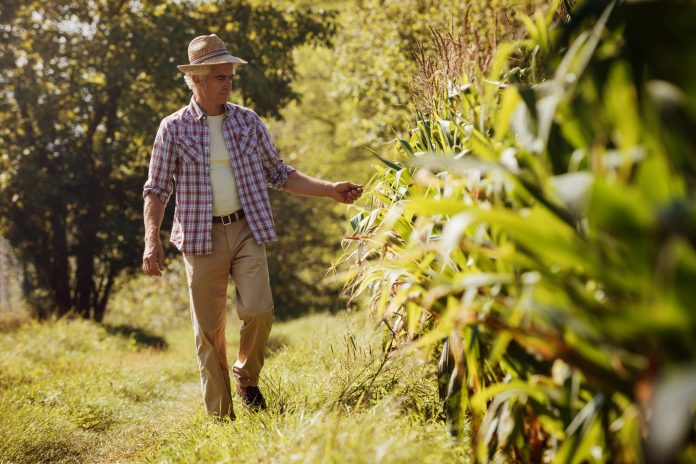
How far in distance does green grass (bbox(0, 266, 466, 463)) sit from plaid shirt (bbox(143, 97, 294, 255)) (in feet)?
3.09

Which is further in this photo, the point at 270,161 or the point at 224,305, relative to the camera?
the point at 270,161

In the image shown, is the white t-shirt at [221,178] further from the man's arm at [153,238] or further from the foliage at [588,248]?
the foliage at [588,248]

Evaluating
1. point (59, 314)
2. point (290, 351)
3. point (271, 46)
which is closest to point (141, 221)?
point (59, 314)

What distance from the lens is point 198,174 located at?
4340 millimetres

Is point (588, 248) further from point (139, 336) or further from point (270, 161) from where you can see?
point (139, 336)

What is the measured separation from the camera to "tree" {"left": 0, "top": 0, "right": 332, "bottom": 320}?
1251 cm

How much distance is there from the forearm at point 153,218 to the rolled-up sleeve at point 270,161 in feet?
2.46

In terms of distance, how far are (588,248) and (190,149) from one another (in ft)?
10.5

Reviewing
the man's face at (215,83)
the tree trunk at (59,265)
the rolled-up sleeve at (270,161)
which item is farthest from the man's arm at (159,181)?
the tree trunk at (59,265)

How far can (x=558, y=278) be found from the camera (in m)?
1.77

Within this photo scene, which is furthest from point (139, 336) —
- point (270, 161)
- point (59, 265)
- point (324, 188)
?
point (324, 188)

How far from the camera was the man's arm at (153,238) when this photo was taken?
4203 mm

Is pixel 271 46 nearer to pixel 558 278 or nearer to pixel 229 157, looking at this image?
pixel 229 157

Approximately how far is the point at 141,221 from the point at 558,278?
12958mm
